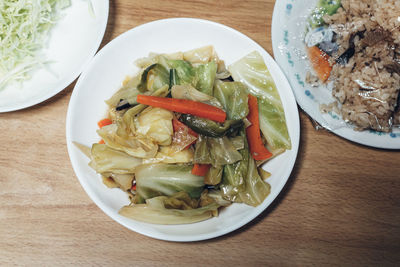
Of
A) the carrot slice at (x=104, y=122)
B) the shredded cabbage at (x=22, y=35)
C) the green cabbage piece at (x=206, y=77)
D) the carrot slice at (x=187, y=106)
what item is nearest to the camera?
the carrot slice at (x=187, y=106)

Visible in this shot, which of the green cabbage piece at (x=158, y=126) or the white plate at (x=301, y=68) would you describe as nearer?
the green cabbage piece at (x=158, y=126)

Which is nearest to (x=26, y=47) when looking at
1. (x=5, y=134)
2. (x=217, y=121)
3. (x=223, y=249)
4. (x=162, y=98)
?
(x=5, y=134)

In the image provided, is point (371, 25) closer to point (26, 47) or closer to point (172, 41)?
point (172, 41)

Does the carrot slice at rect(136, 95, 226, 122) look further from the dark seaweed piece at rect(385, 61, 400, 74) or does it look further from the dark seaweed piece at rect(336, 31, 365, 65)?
the dark seaweed piece at rect(385, 61, 400, 74)

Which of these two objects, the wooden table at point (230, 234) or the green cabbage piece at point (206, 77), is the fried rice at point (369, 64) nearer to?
the wooden table at point (230, 234)

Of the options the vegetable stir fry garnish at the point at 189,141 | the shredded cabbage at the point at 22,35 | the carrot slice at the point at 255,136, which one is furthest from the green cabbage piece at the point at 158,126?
the shredded cabbage at the point at 22,35

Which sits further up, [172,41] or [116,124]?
[172,41]

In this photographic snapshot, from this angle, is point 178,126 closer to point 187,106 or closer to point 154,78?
point 187,106

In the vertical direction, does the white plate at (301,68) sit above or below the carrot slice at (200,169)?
above
